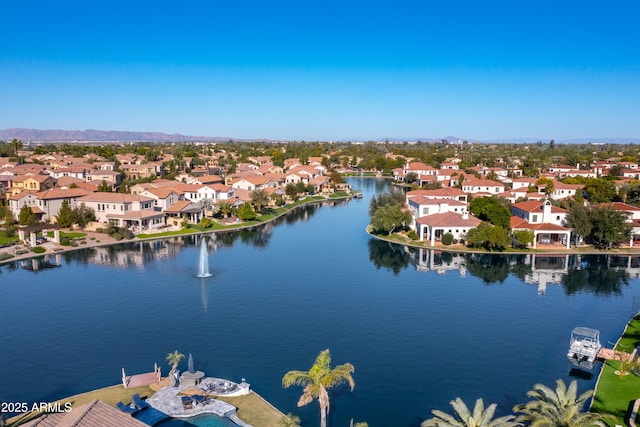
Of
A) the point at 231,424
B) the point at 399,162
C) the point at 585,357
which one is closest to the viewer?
the point at 231,424

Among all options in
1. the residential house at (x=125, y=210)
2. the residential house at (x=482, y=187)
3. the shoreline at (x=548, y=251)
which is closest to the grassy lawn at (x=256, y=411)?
the shoreline at (x=548, y=251)

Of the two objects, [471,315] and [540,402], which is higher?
[540,402]

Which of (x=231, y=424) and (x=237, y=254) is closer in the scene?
(x=231, y=424)

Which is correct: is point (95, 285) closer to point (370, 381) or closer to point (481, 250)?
point (370, 381)

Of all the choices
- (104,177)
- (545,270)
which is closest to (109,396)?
(545,270)

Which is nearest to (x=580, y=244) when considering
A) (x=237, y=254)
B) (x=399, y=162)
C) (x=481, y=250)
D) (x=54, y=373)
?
(x=481, y=250)

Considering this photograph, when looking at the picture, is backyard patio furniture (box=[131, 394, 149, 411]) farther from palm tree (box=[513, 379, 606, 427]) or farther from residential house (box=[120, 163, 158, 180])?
residential house (box=[120, 163, 158, 180])

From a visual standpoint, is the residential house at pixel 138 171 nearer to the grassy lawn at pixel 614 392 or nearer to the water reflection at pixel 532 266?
the water reflection at pixel 532 266
